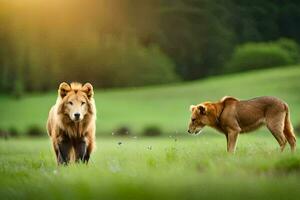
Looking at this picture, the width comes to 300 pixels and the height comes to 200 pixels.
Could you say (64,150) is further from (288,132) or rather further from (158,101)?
(158,101)

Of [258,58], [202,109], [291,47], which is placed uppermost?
[202,109]

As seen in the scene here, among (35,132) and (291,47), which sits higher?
(291,47)

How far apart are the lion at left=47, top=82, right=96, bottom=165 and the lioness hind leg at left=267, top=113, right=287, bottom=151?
3771 millimetres

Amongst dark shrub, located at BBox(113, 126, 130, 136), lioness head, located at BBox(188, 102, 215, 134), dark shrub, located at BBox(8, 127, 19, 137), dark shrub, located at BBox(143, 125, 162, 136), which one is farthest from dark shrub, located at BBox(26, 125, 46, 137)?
lioness head, located at BBox(188, 102, 215, 134)

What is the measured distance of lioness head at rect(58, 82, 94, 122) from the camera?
34.6 ft

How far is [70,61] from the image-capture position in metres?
64.2

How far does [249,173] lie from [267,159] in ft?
2.28

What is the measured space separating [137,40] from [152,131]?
4524 centimetres

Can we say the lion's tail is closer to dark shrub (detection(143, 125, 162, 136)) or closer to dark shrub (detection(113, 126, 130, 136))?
dark shrub (detection(143, 125, 162, 136))

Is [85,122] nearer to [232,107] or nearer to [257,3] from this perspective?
[232,107]

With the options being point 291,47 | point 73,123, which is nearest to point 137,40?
point 291,47

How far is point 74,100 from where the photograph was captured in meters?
10.6

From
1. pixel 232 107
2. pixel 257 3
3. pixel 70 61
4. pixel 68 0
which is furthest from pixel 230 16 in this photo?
pixel 232 107

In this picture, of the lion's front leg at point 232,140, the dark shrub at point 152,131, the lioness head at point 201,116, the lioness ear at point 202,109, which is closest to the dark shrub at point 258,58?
the dark shrub at point 152,131
